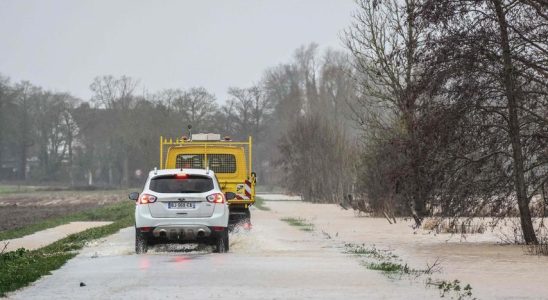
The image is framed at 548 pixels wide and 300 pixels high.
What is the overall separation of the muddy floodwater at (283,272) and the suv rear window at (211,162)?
4.66 metres

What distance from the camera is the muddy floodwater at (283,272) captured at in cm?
1195

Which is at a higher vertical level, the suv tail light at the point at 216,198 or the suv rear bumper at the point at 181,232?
the suv tail light at the point at 216,198

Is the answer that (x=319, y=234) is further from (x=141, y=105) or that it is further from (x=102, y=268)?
(x=141, y=105)

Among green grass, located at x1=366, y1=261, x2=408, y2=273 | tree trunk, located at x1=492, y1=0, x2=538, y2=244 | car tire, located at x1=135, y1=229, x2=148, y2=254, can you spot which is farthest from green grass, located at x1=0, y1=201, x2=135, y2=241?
green grass, located at x1=366, y1=261, x2=408, y2=273

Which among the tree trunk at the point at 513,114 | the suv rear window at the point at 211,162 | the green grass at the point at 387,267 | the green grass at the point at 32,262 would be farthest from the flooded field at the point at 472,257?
the green grass at the point at 32,262

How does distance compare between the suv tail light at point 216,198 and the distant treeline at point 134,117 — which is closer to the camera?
the suv tail light at point 216,198

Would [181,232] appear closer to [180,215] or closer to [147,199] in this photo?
[180,215]

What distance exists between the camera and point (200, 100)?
363 ft

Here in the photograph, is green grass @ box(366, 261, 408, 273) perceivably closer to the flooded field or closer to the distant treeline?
the flooded field

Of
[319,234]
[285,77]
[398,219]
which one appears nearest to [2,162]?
[285,77]

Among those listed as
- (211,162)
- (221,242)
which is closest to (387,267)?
(221,242)

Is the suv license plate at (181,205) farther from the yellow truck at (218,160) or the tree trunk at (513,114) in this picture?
the yellow truck at (218,160)

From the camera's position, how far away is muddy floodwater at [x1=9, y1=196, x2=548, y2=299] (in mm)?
11953

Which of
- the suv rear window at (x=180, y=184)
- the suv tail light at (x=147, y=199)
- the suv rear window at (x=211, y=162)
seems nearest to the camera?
the suv tail light at (x=147, y=199)
